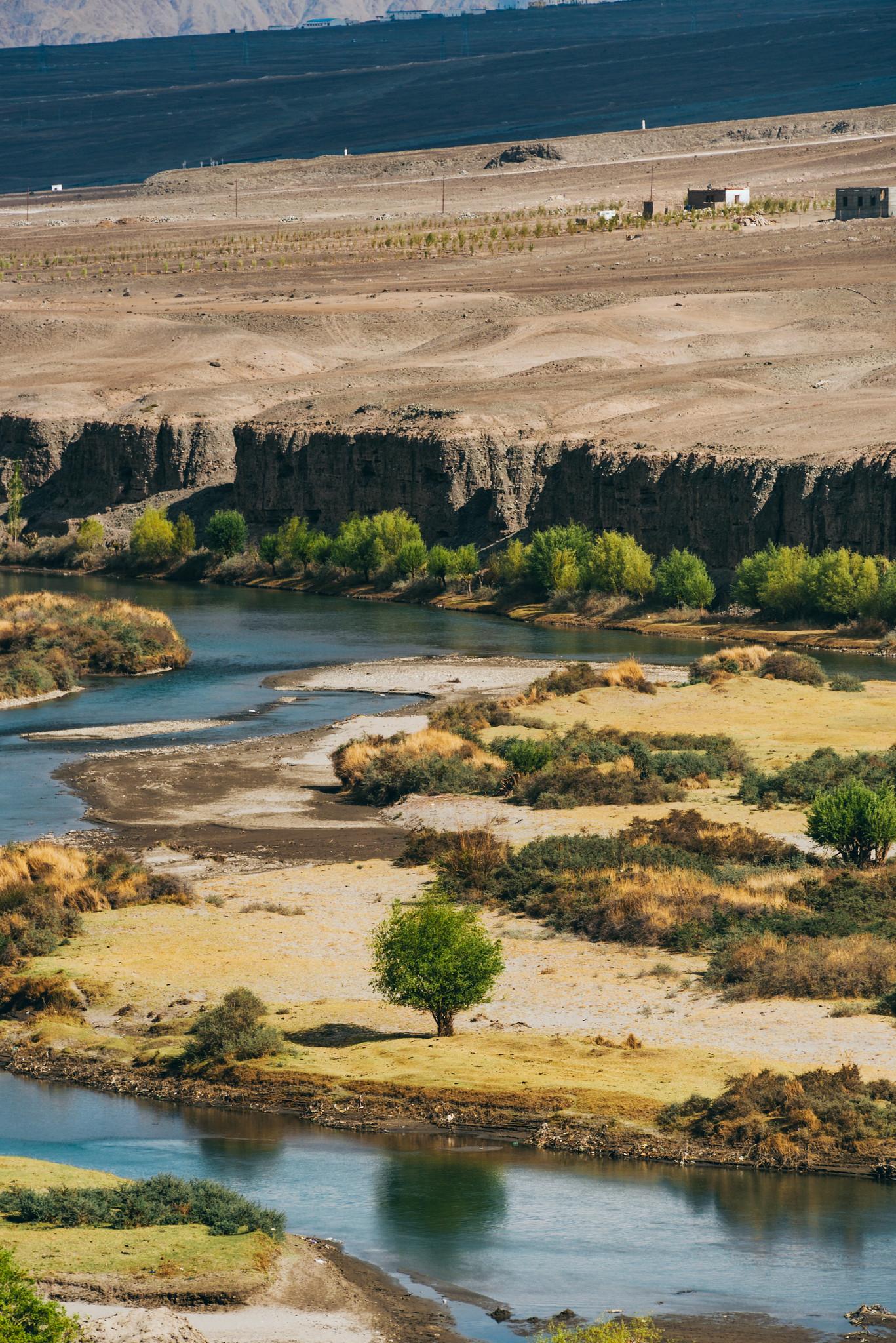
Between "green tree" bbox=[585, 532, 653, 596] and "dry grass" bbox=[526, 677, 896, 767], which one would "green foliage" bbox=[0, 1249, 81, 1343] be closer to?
"dry grass" bbox=[526, 677, 896, 767]

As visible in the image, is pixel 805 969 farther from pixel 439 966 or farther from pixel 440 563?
pixel 440 563

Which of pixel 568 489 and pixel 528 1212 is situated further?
pixel 568 489

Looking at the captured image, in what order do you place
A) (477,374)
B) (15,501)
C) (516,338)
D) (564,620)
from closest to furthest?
(564,620) → (15,501) → (477,374) → (516,338)

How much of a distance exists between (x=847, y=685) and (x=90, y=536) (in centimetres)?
5840

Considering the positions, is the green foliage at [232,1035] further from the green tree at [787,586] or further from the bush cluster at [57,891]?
the green tree at [787,586]

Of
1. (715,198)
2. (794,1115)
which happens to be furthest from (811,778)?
(715,198)

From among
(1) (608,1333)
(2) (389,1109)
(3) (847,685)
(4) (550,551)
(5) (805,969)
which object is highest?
(4) (550,551)

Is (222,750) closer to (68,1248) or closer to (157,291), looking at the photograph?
(68,1248)

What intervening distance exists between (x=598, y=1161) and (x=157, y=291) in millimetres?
140878

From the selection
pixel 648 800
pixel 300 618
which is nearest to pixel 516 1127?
pixel 648 800

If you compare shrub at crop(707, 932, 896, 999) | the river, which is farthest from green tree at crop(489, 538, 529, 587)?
the river

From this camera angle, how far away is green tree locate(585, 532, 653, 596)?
94.3 m

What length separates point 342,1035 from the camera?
3516 centimetres

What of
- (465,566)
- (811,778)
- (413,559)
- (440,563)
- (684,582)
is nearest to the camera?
(811,778)
